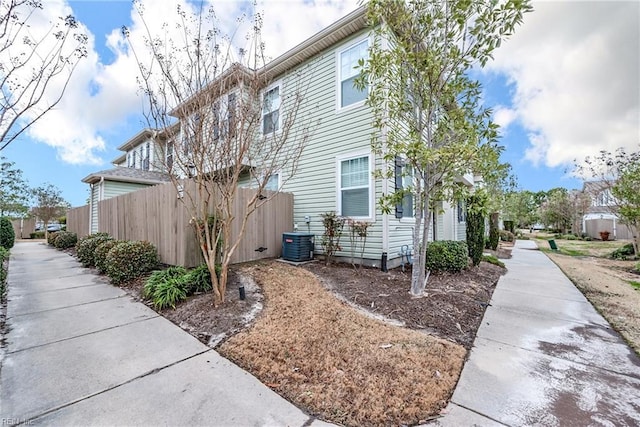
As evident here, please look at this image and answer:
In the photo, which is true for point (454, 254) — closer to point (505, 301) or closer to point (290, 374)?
point (505, 301)

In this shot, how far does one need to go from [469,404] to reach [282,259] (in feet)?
19.5

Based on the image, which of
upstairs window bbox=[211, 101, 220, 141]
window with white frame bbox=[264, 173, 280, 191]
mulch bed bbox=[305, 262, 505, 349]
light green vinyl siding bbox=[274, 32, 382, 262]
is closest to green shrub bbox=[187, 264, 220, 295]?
mulch bed bbox=[305, 262, 505, 349]

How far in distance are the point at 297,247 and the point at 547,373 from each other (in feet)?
18.1

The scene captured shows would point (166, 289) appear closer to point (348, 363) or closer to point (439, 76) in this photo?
point (348, 363)

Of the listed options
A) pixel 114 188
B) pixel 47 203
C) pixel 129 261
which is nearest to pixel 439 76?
pixel 129 261

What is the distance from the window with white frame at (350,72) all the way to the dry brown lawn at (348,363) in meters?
5.56

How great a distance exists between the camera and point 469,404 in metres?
2.25

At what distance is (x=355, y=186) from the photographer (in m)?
7.28

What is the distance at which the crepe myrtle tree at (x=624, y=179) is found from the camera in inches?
438

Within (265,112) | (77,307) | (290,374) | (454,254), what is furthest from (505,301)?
(265,112)

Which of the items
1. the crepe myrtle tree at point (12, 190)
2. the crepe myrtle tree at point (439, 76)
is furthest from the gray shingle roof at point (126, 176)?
the crepe myrtle tree at point (439, 76)

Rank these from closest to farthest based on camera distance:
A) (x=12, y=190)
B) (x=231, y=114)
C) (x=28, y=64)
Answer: (x=28, y=64) < (x=231, y=114) < (x=12, y=190)

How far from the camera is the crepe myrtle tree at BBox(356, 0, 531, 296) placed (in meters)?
4.28

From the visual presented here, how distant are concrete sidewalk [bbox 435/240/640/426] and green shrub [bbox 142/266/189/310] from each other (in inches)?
162
